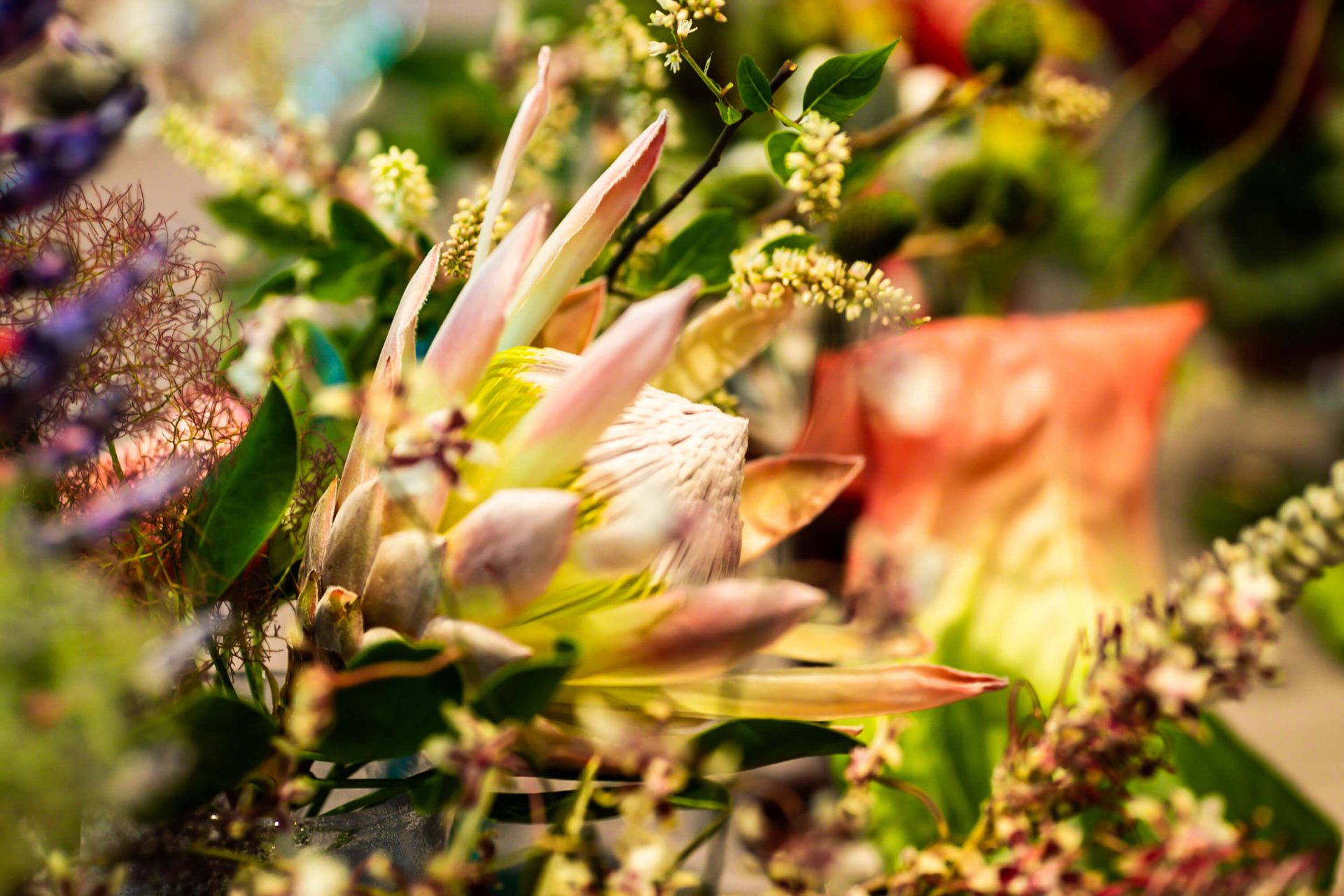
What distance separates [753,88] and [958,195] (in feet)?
0.80

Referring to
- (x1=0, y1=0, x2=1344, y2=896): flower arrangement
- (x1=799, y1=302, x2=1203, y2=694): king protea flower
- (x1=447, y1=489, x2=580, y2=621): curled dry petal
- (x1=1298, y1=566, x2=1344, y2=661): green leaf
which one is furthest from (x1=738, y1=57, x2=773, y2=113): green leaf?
(x1=1298, y1=566, x2=1344, y2=661): green leaf

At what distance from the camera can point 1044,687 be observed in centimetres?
39

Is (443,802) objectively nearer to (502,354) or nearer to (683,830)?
(502,354)

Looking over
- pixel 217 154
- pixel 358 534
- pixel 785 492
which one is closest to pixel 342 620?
pixel 358 534

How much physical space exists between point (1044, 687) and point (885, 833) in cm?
9

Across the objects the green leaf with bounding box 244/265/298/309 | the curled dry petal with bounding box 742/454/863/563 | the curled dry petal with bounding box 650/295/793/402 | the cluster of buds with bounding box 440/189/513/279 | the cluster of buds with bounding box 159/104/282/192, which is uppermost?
the cluster of buds with bounding box 159/104/282/192

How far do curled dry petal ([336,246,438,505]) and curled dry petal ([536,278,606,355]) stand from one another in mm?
42

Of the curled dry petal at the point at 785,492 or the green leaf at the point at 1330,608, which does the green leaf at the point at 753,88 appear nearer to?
the curled dry petal at the point at 785,492

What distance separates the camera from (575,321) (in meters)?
0.28

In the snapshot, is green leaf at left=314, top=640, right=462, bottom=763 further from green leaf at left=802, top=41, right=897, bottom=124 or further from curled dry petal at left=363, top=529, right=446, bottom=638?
green leaf at left=802, top=41, right=897, bottom=124

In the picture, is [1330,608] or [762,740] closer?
[762,740]

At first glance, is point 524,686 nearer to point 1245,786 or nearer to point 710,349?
A: point 710,349

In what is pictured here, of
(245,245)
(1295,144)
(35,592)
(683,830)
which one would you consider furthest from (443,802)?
(1295,144)

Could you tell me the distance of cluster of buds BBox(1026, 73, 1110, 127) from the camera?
0.36 m
